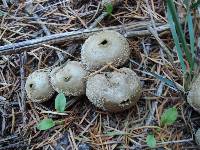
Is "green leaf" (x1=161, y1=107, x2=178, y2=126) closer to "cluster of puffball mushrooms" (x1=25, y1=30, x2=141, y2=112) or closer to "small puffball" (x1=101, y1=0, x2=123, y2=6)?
"cluster of puffball mushrooms" (x1=25, y1=30, x2=141, y2=112)

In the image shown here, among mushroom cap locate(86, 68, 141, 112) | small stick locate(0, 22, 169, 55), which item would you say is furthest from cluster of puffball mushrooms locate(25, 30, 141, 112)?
small stick locate(0, 22, 169, 55)

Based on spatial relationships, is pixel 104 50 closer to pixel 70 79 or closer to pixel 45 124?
pixel 70 79

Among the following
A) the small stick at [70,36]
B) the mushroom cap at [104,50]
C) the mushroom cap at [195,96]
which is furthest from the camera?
the small stick at [70,36]

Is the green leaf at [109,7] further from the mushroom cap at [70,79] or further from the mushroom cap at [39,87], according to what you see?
the mushroom cap at [39,87]

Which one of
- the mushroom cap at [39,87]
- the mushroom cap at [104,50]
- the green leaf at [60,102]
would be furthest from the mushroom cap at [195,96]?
the mushroom cap at [39,87]

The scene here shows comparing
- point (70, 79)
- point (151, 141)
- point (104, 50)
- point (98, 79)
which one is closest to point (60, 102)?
point (70, 79)

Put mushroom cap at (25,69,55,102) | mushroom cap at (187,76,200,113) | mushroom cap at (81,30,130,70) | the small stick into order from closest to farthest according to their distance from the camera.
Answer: mushroom cap at (187,76,200,113), mushroom cap at (81,30,130,70), mushroom cap at (25,69,55,102), the small stick

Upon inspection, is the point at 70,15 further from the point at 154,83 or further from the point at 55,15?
the point at 154,83
